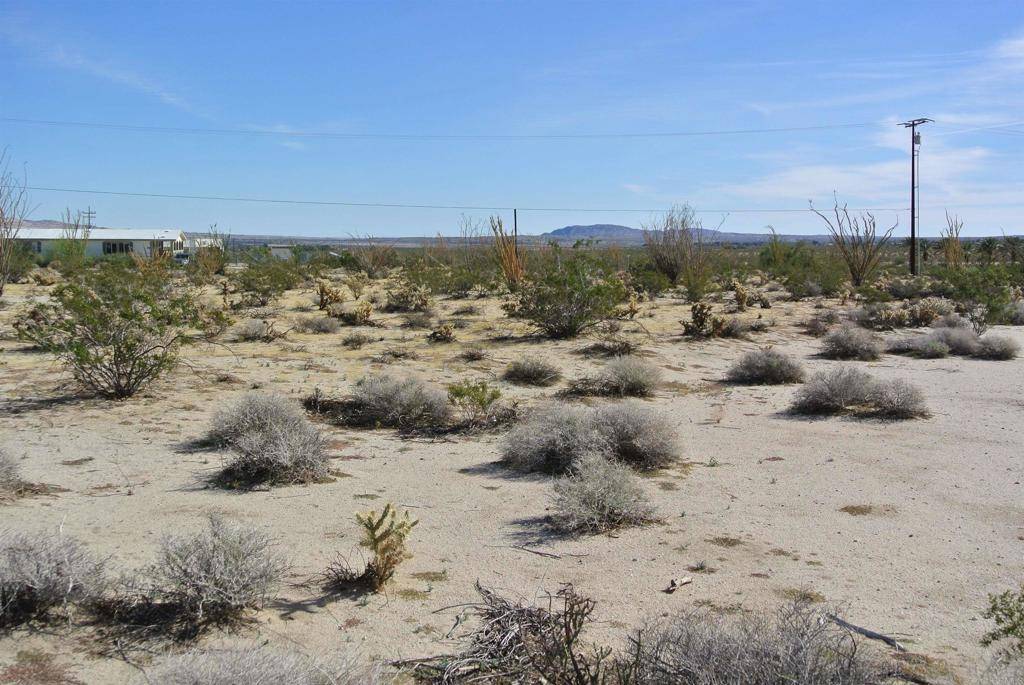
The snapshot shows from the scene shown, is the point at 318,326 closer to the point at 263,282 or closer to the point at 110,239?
the point at 263,282

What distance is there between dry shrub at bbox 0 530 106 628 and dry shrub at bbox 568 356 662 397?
8.25 m

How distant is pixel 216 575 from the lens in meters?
5.19

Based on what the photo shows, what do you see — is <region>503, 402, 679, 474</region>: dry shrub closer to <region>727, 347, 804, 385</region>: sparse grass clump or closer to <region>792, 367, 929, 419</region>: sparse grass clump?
<region>792, 367, 929, 419</region>: sparse grass clump

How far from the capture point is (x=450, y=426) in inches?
426

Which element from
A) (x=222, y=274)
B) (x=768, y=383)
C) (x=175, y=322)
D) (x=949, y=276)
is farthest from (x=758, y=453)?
(x=222, y=274)

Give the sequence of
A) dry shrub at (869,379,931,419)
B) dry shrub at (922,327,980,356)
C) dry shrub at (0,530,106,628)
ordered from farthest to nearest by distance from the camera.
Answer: dry shrub at (922,327,980,356)
dry shrub at (869,379,931,419)
dry shrub at (0,530,106,628)

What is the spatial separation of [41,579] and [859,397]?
9.74 meters

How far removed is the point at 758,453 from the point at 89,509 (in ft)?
21.7

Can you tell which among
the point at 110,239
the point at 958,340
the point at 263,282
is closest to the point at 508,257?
the point at 263,282

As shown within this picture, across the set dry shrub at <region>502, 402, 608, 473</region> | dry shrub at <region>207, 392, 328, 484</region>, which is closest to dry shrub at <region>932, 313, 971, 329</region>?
dry shrub at <region>502, 402, 608, 473</region>

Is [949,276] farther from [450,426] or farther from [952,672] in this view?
[952,672]

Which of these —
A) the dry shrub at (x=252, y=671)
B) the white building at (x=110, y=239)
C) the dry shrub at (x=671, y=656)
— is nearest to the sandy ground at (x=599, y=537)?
the dry shrub at (x=671, y=656)

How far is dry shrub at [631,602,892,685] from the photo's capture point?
3.69 metres

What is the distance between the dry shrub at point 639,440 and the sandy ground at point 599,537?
240 mm
